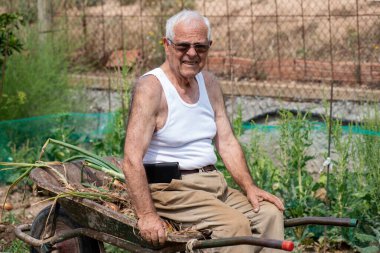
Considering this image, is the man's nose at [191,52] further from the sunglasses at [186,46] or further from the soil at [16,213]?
the soil at [16,213]

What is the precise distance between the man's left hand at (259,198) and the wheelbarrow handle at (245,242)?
0.76m

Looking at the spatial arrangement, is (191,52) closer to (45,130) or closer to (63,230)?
(63,230)

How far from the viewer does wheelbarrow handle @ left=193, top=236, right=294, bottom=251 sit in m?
4.52

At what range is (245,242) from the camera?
15.6 feet

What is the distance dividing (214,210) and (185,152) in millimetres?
461

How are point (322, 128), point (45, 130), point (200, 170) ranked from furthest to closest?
point (45, 130)
point (322, 128)
point (200, 170)

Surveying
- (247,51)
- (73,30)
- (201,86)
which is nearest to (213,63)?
(247,51)

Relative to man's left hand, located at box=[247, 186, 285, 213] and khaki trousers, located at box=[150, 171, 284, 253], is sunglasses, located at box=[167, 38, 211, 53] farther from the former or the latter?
man's left hand, located at box=[247, 186, 285, 213]

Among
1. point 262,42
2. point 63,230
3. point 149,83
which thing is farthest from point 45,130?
point 149,83

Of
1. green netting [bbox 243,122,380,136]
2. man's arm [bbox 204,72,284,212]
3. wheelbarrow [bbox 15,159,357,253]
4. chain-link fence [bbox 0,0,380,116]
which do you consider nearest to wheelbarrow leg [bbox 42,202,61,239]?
wheelbarrow [bbox 15,159,357,253]

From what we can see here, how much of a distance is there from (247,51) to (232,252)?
5.24 meters

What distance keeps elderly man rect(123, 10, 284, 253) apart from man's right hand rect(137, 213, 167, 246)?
1cm

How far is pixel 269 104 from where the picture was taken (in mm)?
9141

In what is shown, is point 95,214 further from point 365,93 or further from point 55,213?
point 365,93
